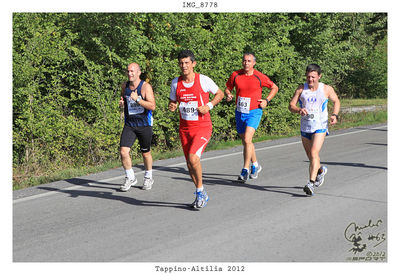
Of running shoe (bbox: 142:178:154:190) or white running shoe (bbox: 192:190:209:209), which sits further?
running shoe (bbox: 142:178:154:190)

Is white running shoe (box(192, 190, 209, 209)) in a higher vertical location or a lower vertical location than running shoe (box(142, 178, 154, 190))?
lower

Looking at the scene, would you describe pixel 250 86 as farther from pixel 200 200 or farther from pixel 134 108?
pixel 200 200

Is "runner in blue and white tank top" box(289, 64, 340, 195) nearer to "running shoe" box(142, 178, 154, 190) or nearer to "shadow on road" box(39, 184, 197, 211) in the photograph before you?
"shadow on road" box(39, 184, 197, 211)

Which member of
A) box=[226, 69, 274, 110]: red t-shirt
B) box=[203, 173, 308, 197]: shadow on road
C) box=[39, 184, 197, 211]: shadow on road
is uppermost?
box=[226, 69, 274, 110]: red t-shirt

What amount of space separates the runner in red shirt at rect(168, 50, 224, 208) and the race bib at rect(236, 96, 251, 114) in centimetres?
169

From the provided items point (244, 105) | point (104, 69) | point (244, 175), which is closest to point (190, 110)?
point (244, 105)

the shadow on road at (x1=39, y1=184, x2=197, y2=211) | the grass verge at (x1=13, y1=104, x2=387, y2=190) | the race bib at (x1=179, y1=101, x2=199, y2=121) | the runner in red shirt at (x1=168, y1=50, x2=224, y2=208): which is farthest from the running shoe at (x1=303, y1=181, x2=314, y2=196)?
the grass verge at (x1=13, y1=104, x2=387, y2=190)

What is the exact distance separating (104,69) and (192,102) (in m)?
5.58

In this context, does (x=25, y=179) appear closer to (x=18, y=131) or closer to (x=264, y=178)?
(x=18, y=131)

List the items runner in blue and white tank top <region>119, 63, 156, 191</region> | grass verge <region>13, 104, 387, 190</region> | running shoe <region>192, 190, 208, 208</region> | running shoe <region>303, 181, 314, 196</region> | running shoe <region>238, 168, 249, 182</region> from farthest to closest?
grass verge <region>13, 104, 387, 190</region>, running shoe <region>238, 168, 249, 182</region>, runner in blue and white tank top <region>119, 63, 156, 191</region>, running shoe <region>303, 181, 314, 196</region>, running shoe <region>192, 190, 208, 208</region>

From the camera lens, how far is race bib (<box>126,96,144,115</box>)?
797 cm

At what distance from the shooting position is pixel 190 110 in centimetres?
701

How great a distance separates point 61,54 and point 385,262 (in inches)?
322
